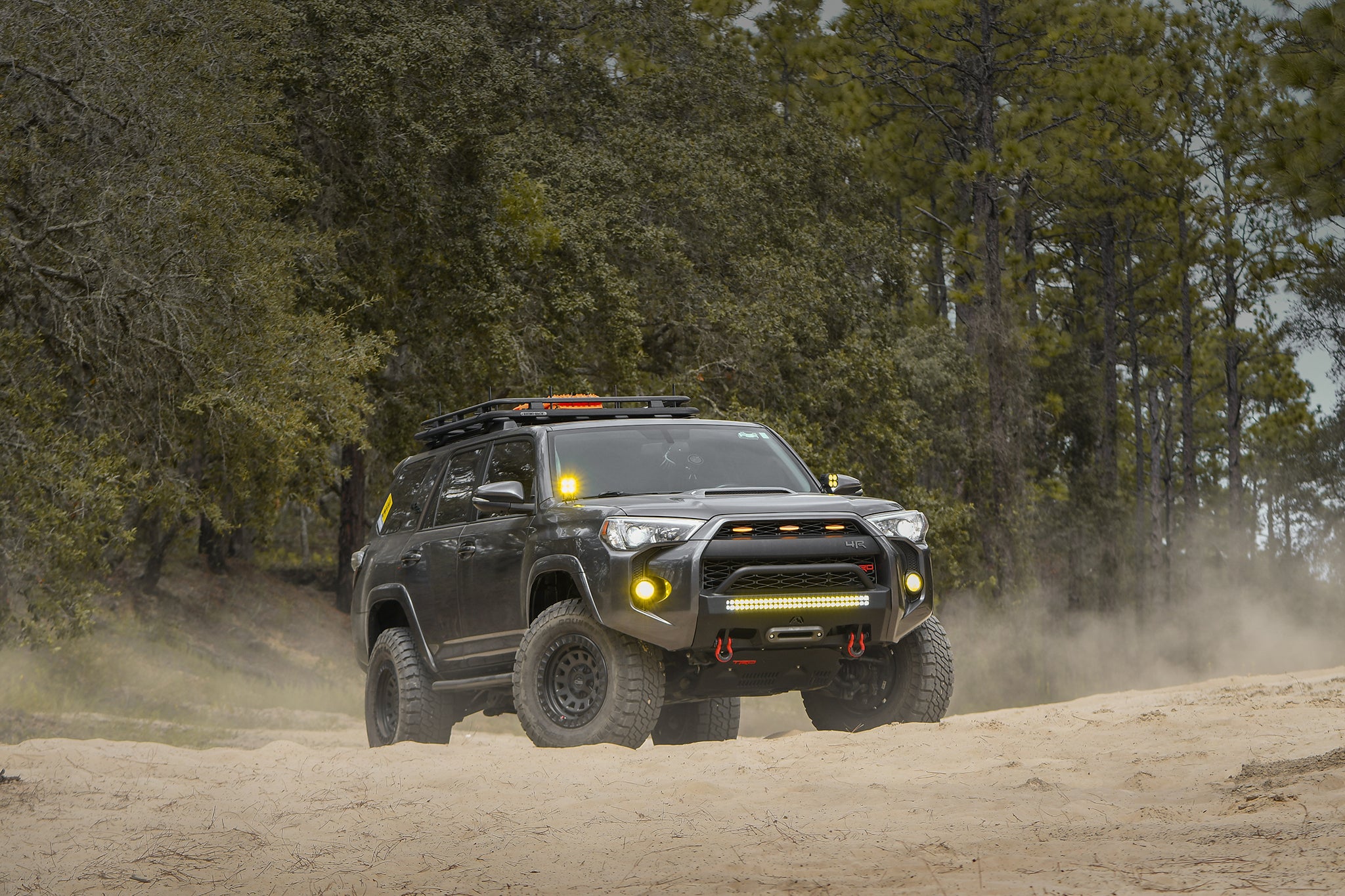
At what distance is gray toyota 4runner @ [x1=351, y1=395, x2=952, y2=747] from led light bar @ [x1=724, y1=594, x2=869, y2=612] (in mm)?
12

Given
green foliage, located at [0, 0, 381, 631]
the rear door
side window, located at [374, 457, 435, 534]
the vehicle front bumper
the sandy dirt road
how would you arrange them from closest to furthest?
the sandy dirt road, the vehicle front bumper, the rear door, side window, located at [374, 457, 435, 534], green foliage, located at [0, 0, 381, 631]

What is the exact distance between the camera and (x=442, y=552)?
9.89m

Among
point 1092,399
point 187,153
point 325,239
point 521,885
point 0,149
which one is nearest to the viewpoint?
point 521,885

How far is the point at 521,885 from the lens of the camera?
5340 mm

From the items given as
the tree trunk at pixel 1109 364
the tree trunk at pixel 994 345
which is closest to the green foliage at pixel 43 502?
the tree trunk at pixel 994 345

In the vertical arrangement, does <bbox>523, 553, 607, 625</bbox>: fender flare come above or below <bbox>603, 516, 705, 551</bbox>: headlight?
below

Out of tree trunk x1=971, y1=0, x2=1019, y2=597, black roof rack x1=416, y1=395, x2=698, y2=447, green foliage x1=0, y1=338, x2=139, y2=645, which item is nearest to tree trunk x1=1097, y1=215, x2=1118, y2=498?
tree trunk x1=971, y1=0, x2=1019, y2=597

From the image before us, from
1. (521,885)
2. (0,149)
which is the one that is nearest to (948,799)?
(521,885)

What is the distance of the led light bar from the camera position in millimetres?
7844

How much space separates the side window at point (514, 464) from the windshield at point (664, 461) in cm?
22

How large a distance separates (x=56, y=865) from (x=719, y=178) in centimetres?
1958

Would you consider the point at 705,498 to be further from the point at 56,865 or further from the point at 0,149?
the point at 0,149

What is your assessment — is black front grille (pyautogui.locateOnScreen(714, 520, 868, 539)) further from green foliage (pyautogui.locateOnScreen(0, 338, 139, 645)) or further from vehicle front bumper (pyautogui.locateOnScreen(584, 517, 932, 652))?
green foliage (pyautogui.locateOnScreen(0, 338, 139, 645))

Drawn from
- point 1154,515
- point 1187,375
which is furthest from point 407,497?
point 1187,375
